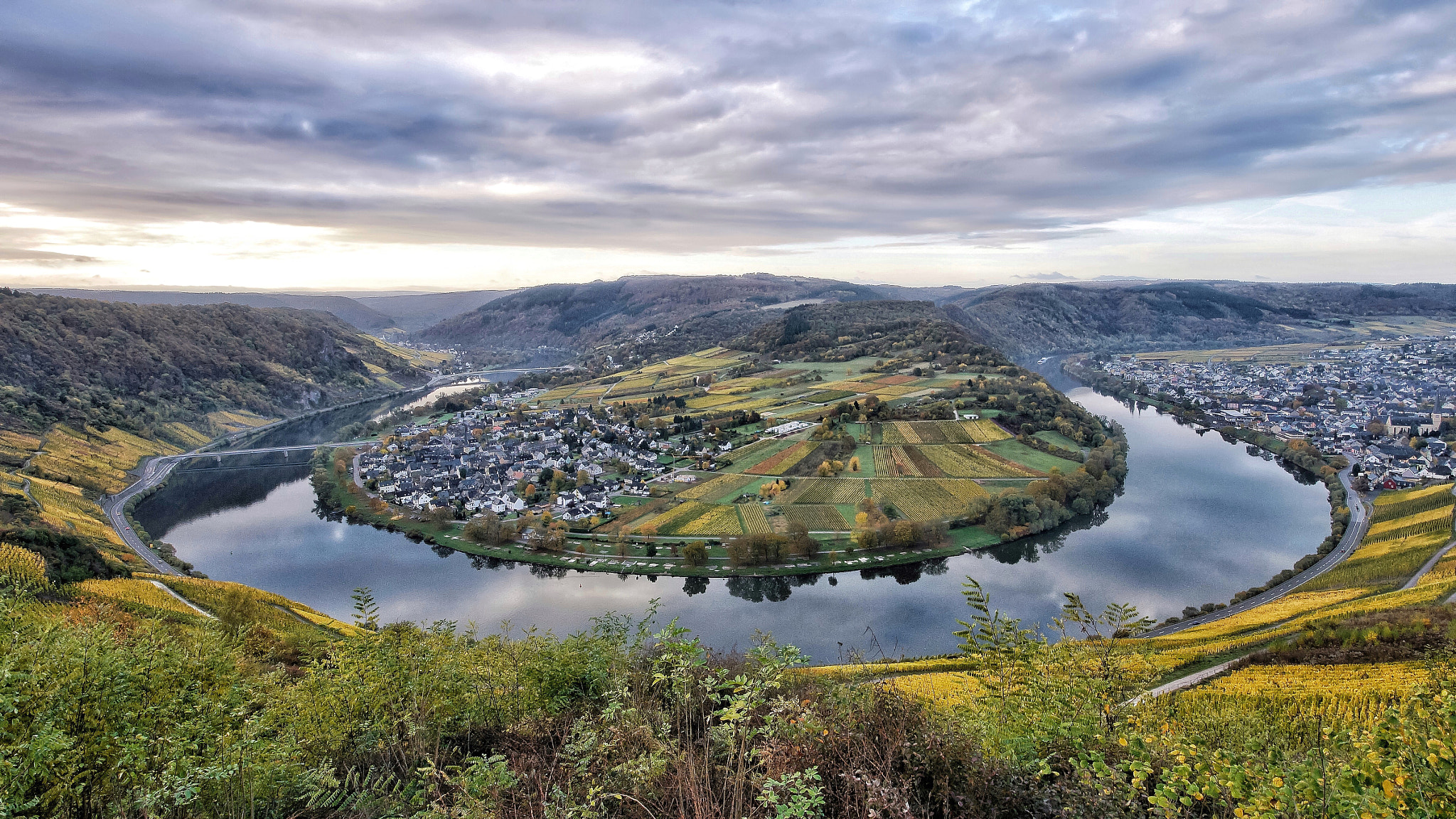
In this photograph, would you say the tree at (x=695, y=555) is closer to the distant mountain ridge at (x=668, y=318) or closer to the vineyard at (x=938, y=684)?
the vineyard at (x=938, y=684)

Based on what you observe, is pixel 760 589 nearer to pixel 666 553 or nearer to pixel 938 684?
pixel 666 553

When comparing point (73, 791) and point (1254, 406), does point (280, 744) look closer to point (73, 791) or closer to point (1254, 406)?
point (73, 791)

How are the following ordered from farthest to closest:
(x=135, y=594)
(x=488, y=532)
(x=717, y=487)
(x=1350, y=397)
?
(x=1350, y=397), (x=717, y=487), (x=488, y=532), (x=135, y=594)

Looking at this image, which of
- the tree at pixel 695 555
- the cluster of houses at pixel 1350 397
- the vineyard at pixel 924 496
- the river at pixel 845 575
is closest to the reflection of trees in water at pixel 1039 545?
the river at pixel 845 575

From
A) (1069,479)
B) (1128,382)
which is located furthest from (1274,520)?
(1128,382)

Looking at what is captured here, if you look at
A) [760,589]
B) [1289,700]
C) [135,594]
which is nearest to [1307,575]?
[1289,700]

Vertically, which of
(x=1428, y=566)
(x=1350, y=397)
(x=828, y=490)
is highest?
(x=1350, y=397)

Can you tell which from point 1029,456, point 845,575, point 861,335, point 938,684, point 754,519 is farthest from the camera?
point 861,335
